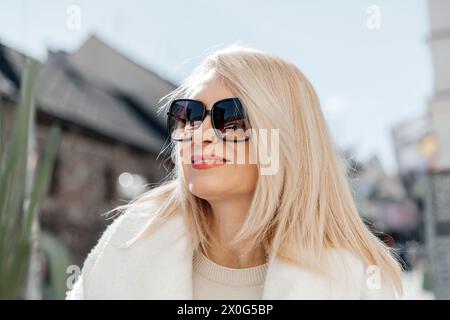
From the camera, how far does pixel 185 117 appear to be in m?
1.62

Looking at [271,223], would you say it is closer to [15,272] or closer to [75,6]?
[15,272]

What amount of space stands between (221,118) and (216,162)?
97 millimetres

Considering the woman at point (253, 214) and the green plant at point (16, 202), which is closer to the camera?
the woman at point (253, 214)

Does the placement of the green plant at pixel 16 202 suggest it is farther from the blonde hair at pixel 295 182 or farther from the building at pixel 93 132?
the building at pixel 93 132

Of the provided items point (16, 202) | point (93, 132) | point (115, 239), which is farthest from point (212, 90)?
point (93, 132)

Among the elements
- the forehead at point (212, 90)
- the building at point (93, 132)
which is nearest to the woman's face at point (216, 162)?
the forehead at point (212, 90)

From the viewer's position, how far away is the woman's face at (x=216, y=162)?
1.53 meters

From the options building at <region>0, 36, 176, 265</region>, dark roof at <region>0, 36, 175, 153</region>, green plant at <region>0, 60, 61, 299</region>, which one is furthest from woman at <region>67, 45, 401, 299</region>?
dark roof at <region>0, 36, 175, 153</region>

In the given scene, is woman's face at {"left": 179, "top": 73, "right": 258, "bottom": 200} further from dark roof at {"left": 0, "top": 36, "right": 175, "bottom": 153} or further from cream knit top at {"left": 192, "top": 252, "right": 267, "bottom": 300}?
dark roof at {"left": 0, "top": 36, "right": 175, "bottom": 153}

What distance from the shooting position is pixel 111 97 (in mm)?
20531

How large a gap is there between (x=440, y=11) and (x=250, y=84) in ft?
27.4

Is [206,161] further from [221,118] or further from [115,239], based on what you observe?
[115,239]

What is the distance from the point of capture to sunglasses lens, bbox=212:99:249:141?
1.55 m
